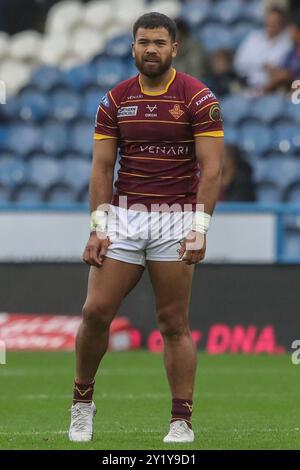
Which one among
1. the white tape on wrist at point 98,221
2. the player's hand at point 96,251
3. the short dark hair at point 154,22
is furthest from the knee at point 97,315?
the short dark hair at point 154,22

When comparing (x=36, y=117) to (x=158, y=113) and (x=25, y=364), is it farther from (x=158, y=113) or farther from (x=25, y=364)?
(x=158, y=113)

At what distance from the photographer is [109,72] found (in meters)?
19.2

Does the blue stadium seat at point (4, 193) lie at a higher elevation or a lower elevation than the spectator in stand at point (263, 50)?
lower

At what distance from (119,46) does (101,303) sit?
505 inches

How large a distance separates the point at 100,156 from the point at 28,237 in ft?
25.5

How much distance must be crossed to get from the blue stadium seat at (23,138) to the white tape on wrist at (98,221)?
11029mm

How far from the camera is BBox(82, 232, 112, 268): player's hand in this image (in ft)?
23.7

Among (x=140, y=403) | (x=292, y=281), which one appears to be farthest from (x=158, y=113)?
(x=292, y=281)

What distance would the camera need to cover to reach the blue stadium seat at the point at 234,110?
1770cm

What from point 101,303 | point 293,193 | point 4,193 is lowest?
point 4,193

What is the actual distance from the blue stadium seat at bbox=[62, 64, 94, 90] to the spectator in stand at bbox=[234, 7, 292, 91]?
2186mm

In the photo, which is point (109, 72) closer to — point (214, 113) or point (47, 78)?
point (47, 78)

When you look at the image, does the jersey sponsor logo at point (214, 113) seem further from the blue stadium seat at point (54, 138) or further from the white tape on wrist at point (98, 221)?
the blue stadium seat at point (54, 138)

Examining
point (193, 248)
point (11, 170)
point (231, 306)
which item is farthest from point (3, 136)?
point (193, 248)
